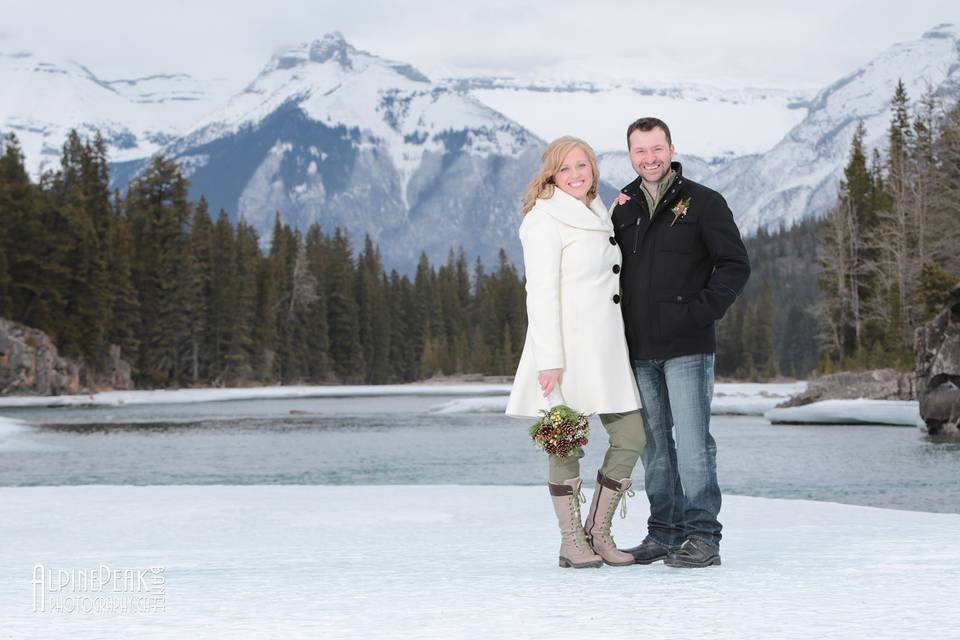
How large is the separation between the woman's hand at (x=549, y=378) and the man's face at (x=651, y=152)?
3.23 feet

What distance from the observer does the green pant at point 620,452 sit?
4.86m

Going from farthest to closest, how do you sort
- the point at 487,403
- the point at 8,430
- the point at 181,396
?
the point at 181,396 → the point at 487,403 → the point at 8,430

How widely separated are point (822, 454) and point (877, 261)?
34230 millimetres

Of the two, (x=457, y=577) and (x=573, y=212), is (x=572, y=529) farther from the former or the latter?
(x=573, y=212)

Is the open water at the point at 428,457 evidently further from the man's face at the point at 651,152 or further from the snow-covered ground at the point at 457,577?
the man's face at the point at 651,152

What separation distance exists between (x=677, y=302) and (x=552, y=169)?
81cm

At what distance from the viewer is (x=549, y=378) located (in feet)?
15.4

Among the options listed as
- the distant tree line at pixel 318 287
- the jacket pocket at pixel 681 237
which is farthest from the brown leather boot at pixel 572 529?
the distant tree line at pixel 318 287

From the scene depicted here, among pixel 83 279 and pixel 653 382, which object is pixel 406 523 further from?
pixel 83 279

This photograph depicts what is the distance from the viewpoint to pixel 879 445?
2208 cm

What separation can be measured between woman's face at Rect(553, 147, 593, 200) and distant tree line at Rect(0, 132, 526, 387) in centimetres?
5464

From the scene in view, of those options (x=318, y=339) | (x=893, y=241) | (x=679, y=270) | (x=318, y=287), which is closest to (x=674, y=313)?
(x=679, y=270)

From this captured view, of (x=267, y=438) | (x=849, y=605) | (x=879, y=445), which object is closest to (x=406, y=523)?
(x=849, y=605)

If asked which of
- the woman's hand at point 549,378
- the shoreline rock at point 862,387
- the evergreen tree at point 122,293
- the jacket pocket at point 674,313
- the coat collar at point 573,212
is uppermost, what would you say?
the evergreen tree at point 122,293
